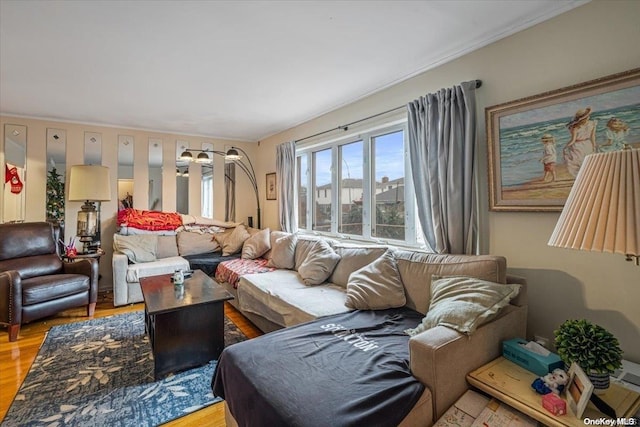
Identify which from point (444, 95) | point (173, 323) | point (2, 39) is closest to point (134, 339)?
point (173, 323)

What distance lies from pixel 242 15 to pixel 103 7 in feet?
2.63

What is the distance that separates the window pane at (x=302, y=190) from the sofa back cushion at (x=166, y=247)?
6.12 feet

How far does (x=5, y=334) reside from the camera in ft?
9.81

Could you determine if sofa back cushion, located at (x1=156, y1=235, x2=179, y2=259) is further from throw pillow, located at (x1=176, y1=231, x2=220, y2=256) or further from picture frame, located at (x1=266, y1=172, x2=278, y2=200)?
picture frame, located at (x1=266, y1=172, x2=278, y2=200)

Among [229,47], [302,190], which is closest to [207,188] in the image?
[302,190]

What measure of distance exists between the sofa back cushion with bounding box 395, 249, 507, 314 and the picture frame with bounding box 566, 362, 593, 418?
0.67m

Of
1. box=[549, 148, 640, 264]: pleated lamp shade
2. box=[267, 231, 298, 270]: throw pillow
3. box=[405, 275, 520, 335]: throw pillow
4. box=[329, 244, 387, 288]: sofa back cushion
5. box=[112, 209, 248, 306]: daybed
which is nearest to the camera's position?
box=[549, 148, 640, 264]: pleated lamp shade

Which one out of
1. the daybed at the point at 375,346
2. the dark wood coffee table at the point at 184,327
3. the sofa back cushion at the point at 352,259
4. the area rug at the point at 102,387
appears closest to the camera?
the daybed at the point at 375,346

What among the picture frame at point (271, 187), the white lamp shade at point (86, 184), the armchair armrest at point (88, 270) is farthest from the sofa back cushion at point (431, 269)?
the white lamp shade at point (86, 184)

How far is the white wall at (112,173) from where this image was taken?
157 inches

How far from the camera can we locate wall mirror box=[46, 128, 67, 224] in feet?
13.4

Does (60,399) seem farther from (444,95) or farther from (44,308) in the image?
(444,95)

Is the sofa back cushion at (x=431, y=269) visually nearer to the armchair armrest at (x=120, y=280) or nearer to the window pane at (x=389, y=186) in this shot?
the window pane at (x=389, y=186)

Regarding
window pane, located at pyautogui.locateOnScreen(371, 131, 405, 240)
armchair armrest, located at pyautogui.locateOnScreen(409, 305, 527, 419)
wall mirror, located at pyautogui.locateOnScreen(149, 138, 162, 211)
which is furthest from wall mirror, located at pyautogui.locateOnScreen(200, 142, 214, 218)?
armchair armrest, located at pyautogui.locateOnScreen(409, 305, 527, 419)
